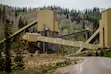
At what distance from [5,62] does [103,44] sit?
98.9 feet

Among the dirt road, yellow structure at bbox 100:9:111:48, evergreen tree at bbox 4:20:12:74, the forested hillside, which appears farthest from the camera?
the forested hillside

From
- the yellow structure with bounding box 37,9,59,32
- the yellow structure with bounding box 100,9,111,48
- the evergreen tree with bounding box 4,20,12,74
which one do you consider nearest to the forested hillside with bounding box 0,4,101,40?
the yellow structure with bounding box 37,9,59,32

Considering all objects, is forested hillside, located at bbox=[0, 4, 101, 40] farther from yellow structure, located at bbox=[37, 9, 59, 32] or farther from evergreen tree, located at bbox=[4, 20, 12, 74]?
evergreen tree, located at bbox=[4, 20, 12, 74]

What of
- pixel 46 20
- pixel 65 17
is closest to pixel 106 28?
pixel 46 20

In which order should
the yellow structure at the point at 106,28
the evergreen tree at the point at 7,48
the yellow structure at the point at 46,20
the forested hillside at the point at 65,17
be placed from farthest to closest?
the forested hillside at the point at 65,17, the yellow structure at the point at 46,20, the yellow structure at the point at 106,28, the evergreen tree at the point at 7,48

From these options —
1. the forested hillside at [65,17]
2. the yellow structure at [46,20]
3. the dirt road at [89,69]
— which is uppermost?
the forested hillside at [65,17]

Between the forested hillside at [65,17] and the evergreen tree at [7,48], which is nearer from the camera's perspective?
the evergreen tree at [7,48]

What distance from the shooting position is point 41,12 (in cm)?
6594

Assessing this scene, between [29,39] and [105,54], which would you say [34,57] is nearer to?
[105,54]

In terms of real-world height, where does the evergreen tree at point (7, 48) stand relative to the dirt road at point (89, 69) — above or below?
above

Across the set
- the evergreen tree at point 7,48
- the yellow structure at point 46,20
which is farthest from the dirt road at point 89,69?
the yellow structure at point 46,20

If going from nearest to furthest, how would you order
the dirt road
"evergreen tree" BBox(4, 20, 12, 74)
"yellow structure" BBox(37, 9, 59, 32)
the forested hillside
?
1. the dirt road
2. "evergreen tree" BBox(4, 20, 12, 74)
3. "yellow structure" BBox(37, 9, 59, 32)
4. the forested hillside

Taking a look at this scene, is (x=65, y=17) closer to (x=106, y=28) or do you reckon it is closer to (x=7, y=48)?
(x=106, y=28)

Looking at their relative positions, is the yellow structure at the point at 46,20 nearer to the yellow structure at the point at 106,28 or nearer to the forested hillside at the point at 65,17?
the yellow structure at the point at 106,28
